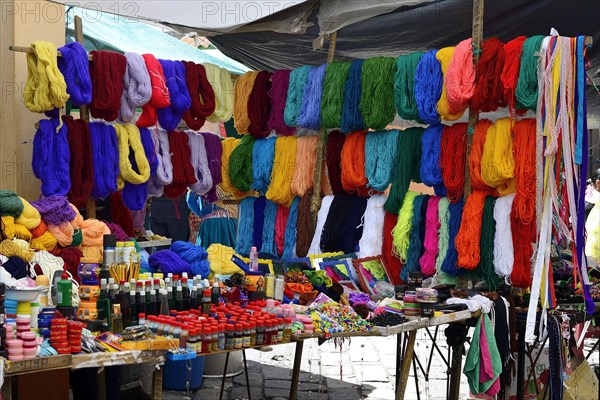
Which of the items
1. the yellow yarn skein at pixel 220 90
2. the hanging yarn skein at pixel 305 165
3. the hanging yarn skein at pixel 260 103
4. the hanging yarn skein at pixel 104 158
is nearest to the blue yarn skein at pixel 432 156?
the hanging yarn skein at pixel 305 165

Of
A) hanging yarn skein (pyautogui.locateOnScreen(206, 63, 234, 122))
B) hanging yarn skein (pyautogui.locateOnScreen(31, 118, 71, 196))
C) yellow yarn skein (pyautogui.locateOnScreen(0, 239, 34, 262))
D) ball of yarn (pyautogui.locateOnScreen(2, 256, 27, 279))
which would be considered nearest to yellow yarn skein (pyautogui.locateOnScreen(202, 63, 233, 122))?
hanging yarn skein (pyautogui.locateOnScreen(206, 63, 234, 122))

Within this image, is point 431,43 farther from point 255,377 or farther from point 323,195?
point 255,377

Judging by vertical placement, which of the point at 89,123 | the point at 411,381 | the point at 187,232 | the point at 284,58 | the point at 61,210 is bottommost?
the point at 411,381

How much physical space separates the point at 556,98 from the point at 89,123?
3.32 meters

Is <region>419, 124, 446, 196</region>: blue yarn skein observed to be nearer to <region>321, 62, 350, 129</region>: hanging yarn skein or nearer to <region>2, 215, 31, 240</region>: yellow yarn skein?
<region>321, 62, 350, 129</region>: hanging yarn skein

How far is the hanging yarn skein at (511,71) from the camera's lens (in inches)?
235

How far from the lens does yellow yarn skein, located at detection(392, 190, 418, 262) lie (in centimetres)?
660

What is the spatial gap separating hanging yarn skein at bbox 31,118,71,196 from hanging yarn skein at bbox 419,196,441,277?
2549 millimetres

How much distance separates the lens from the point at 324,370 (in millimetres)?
8141

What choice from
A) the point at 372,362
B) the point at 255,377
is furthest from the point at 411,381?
the point at 255,377

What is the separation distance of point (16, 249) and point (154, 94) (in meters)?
2.32

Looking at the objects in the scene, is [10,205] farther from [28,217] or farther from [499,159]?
[499,159]

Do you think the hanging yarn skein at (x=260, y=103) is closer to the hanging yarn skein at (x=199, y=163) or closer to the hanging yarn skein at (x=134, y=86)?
the hanging yarn skein at (x=199, y=163)

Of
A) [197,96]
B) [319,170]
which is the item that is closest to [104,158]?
[197,96]
